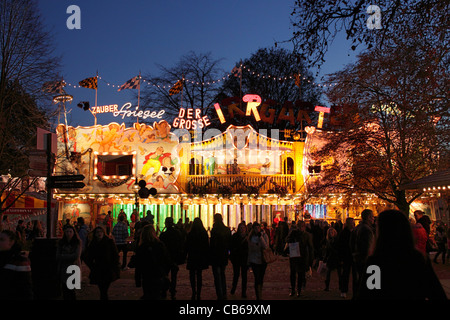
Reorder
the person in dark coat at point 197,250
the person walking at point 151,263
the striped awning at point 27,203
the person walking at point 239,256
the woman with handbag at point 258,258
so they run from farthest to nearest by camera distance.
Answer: the striped awning at point 27,203, the person walking at point 239,256, the woman with handbag at point 258,258, the person in dark coat at point 197,250, the person walking at point 151,263

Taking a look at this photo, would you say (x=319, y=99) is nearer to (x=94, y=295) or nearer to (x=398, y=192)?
(x=398, y=192)

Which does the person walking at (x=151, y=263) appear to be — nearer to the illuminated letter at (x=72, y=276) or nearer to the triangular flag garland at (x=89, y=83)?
the illuminated letter at (x=72, y=276)

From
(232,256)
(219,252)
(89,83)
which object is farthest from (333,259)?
(89,83)

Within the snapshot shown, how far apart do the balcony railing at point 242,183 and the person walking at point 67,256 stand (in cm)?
1729

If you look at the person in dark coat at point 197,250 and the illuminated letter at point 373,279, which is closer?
the illuminated letter at point 373,279

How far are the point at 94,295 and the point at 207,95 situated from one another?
1193 inches

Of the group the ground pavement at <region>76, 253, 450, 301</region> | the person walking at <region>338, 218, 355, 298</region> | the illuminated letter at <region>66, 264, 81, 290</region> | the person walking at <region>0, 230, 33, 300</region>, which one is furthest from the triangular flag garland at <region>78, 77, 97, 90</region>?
the person walking at <region>0, 230, 33, 300</region>

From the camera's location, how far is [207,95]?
39812 millimetres

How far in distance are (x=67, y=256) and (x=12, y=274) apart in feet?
11.1

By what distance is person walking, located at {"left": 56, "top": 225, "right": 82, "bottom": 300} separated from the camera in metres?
8.32

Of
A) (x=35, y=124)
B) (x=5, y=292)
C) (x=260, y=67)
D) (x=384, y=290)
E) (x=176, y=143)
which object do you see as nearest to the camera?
(x=384, y=290)

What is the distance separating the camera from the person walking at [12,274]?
5020 millimetres

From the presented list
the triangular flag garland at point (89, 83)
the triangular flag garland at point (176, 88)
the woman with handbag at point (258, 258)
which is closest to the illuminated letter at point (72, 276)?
the woman with handbag at point (258, 258)
